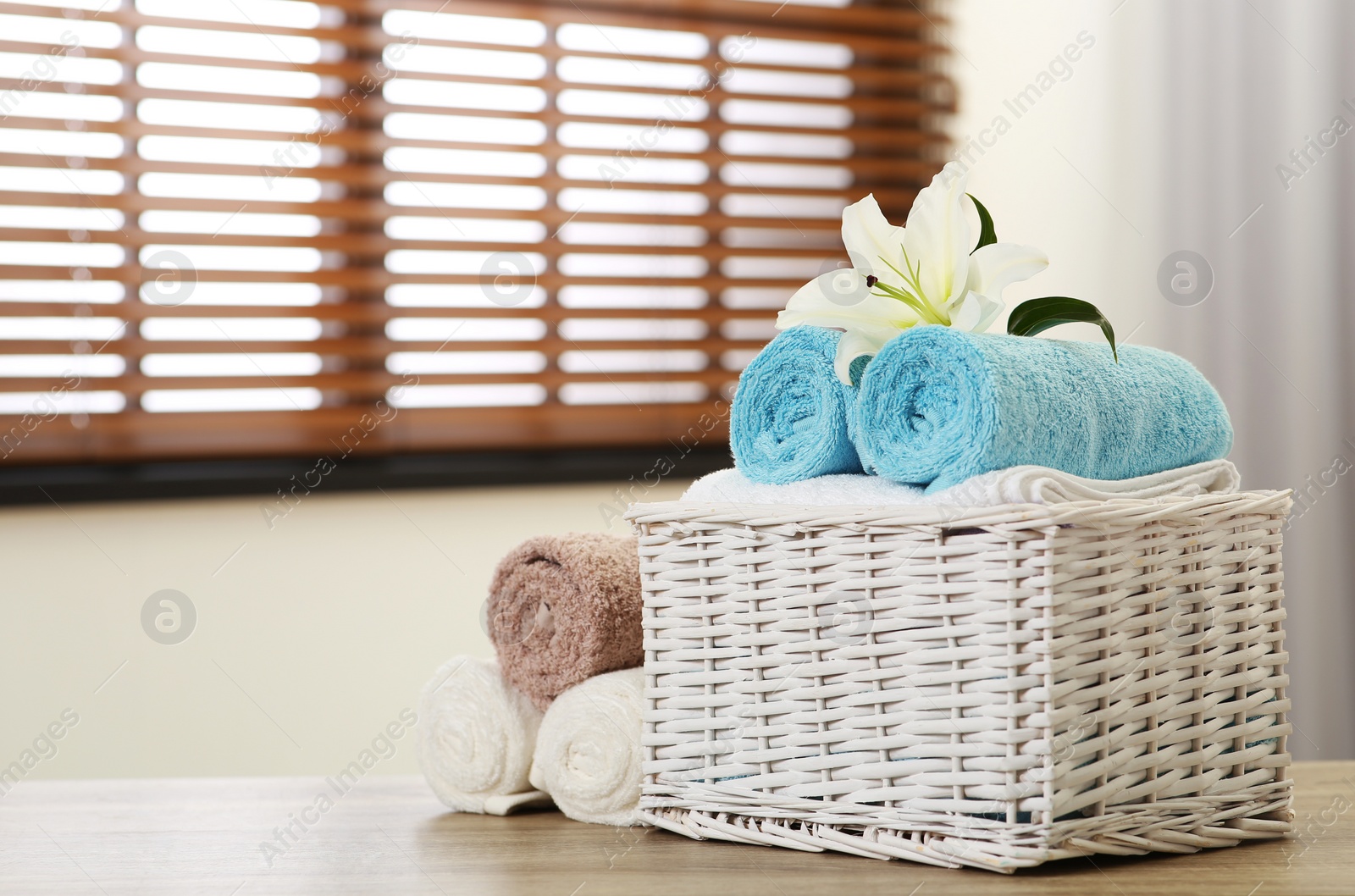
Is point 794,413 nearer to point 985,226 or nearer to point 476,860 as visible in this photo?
point 985,226

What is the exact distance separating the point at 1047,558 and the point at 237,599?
100cm

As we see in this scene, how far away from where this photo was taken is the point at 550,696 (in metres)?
0.69

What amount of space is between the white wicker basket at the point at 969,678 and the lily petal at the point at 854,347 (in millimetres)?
78

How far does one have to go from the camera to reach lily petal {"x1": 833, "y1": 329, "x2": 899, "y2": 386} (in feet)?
1.97

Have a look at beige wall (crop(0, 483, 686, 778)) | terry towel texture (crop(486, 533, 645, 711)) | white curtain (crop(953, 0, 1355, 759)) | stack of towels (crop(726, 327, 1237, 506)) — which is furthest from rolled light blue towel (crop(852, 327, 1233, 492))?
beige wall (crop(0, 483, 686, 778))

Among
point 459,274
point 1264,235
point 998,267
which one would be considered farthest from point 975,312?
point 459,274

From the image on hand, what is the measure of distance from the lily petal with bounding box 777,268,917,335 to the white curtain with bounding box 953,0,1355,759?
70 cm

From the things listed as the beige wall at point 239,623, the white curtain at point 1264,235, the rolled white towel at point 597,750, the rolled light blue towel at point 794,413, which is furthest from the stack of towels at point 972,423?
the beige wall at point 239,623

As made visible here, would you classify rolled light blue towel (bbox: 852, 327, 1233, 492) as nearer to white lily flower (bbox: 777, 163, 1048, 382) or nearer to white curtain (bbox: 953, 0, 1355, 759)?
white lily flower (bbox: 777, 163, 1048, 382)

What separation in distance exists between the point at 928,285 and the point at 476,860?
380 mm

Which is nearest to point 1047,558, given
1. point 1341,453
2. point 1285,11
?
point 1341,453

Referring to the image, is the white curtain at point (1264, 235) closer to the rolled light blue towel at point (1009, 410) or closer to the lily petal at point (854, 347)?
the rolled light blue towel at point (1009, 410)

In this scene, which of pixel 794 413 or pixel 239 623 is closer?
pixel 794 413

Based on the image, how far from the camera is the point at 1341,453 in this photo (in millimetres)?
1111
